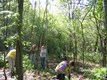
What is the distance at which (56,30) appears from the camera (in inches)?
1593

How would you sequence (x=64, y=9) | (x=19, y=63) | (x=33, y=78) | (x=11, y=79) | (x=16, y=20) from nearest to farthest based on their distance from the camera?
(x=16, y=20)
(x=19, y=63)
(x=11, y=79)
(x=33, y=78)
(x=64, y=9)

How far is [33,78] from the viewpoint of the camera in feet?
46.5

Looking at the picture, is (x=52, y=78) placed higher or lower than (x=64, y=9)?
lower

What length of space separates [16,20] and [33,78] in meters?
5.30

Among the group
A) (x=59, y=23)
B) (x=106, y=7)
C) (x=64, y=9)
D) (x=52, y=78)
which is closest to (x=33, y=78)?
(x=52, y=78)

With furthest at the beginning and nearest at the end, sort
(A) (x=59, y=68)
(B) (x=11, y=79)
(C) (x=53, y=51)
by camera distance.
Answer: (C) (x=53, y=51) < (B) (x=11, y=79) < (A) (x=59, y=68)

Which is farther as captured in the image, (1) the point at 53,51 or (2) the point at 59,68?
(1) the point at 53,51

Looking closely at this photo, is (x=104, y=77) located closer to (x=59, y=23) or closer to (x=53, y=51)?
(x=53, y=51)

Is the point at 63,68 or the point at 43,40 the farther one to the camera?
the point at 43,40

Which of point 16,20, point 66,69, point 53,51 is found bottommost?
point 53,51

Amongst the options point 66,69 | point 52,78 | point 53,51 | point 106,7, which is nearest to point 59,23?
point 53,51

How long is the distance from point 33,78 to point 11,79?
5.34ft

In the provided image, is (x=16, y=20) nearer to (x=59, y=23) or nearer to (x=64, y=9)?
(x=64, y=9)

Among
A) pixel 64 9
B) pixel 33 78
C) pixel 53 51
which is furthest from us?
pixel 53 51
